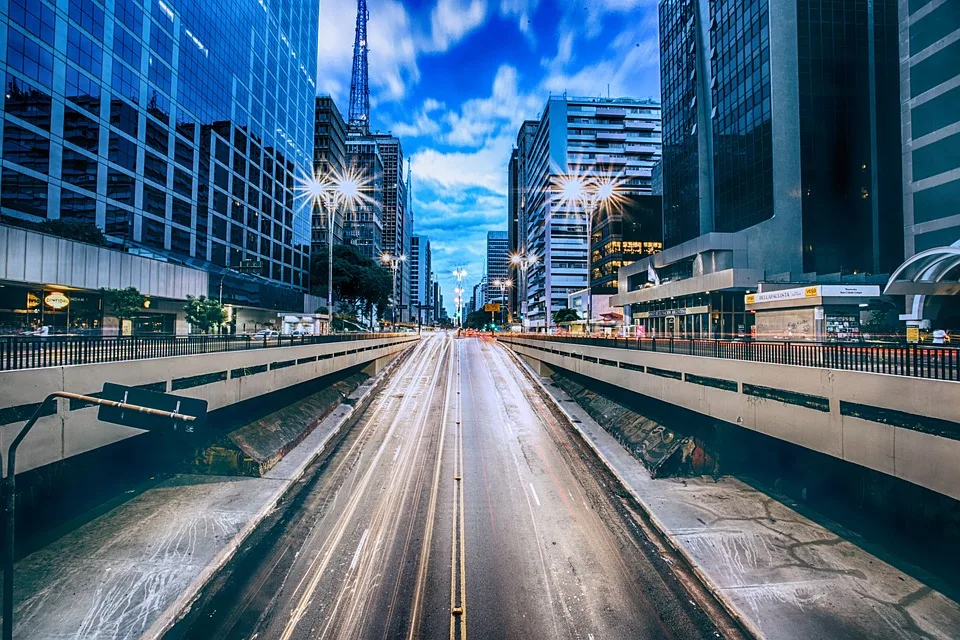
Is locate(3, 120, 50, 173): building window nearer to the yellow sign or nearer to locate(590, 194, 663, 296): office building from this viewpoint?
the yellow sign

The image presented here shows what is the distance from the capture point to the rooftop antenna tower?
16625cm

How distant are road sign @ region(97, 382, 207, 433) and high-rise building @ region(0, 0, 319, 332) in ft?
124

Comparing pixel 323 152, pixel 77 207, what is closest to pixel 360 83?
pixel 323 152

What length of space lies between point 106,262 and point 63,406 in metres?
33.6

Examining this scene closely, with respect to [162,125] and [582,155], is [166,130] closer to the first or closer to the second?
[162,125]

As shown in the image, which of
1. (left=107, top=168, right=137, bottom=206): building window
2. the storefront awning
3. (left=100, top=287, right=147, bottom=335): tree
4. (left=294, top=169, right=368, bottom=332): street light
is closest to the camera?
the storefront awning

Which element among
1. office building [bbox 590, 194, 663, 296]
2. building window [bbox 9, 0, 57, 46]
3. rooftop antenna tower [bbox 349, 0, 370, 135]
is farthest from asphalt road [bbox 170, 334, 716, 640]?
rooftop antenna tower [bbox 349, 0, 370, 135]

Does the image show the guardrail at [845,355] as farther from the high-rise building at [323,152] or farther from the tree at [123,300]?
the high-rise building at [323,152]

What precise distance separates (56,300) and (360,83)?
175717 millimetres

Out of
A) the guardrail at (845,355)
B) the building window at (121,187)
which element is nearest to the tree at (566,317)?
the guardrail at (845,355)

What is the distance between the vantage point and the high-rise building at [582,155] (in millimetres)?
114625

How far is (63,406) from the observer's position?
10.1 m

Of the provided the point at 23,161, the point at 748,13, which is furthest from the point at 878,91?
the point at 23,161

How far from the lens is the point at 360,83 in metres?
178
